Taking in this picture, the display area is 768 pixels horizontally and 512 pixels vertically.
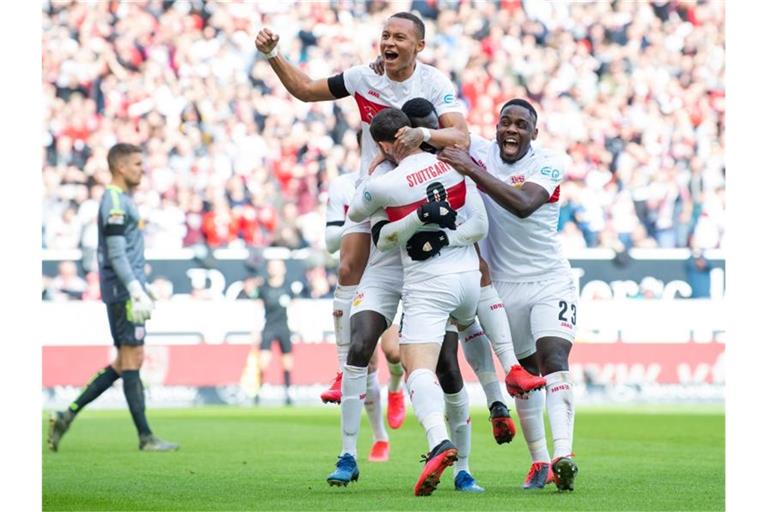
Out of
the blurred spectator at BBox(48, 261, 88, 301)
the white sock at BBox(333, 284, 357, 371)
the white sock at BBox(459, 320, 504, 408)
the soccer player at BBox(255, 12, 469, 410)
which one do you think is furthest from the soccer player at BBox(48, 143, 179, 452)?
the blurred spectator at BBox(48, 261, 88, 301)

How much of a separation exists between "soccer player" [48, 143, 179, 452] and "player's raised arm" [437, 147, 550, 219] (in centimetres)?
503

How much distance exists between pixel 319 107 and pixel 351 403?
58.1 ft

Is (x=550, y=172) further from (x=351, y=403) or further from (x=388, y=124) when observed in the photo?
(x=351, y=403)

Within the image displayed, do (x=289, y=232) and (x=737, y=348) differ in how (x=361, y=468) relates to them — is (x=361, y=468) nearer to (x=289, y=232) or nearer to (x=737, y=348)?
(x=737, y=348)

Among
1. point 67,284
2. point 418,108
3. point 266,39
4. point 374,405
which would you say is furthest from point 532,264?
point 67,284

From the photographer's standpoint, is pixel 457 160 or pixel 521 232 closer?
pixel 457 160

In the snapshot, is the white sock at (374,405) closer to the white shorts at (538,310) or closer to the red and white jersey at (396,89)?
the white shorts at (538,310)

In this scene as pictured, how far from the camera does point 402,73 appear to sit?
9.30m

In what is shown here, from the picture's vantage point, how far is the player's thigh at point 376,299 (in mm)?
9156

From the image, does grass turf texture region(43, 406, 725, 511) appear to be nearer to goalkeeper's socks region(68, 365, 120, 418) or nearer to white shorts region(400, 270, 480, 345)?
goalkeeper's socks region(68, 365, 120, 418)

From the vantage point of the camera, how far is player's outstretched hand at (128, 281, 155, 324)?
13031 millimetres

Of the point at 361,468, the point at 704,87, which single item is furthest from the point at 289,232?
the point at 361,468

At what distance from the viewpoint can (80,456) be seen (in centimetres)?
1256

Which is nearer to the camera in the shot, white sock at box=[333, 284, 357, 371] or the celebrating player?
the celebrating player
